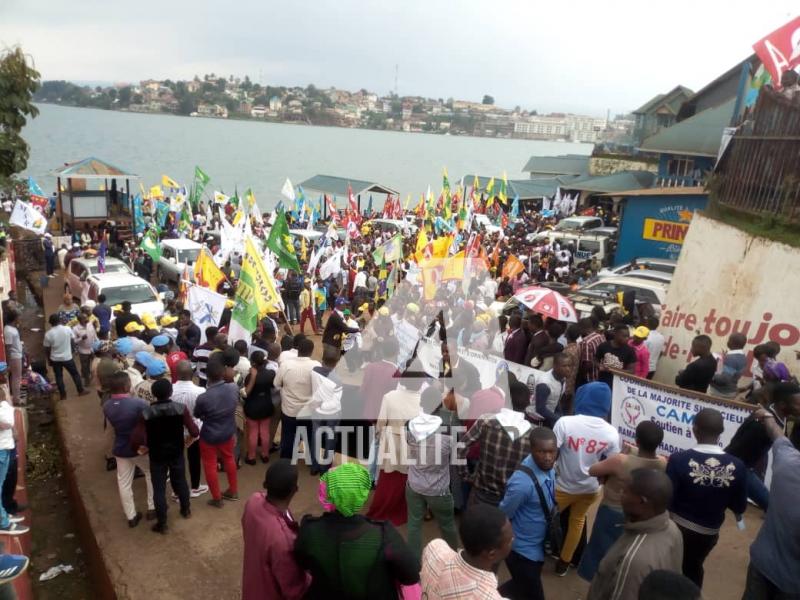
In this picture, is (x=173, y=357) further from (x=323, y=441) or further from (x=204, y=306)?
(x=323, y=441)

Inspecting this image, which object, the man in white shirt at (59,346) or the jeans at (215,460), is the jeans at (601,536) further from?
the man in white shirt at (59,346)

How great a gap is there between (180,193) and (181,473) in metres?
21.8

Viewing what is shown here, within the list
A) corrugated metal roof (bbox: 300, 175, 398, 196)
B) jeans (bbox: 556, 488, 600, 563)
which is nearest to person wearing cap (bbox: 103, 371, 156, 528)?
jeans (bbox: 556, 488, 600, 563)

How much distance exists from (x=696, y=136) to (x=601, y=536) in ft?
91.5

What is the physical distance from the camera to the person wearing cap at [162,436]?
5250 mm

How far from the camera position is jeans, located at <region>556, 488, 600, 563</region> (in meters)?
4.67

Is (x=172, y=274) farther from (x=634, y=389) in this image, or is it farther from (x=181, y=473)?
(x=634, y=389)

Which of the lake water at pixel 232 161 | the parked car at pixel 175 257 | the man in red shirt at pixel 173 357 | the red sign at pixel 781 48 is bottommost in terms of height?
the lake water at pixel 232 161

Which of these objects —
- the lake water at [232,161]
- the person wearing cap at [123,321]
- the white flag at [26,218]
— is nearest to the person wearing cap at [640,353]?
the person wearing cap at [123,321]

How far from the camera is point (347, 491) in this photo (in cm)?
304

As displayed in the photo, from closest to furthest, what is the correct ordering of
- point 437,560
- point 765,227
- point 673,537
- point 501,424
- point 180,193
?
point 437,560, point 673,537, point 501,424, point 765,227, point 180,193

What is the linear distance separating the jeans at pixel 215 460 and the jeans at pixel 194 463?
14 cm

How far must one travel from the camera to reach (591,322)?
770 centimetres

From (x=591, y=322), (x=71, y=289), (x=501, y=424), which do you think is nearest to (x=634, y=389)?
(x=591, y=322)
